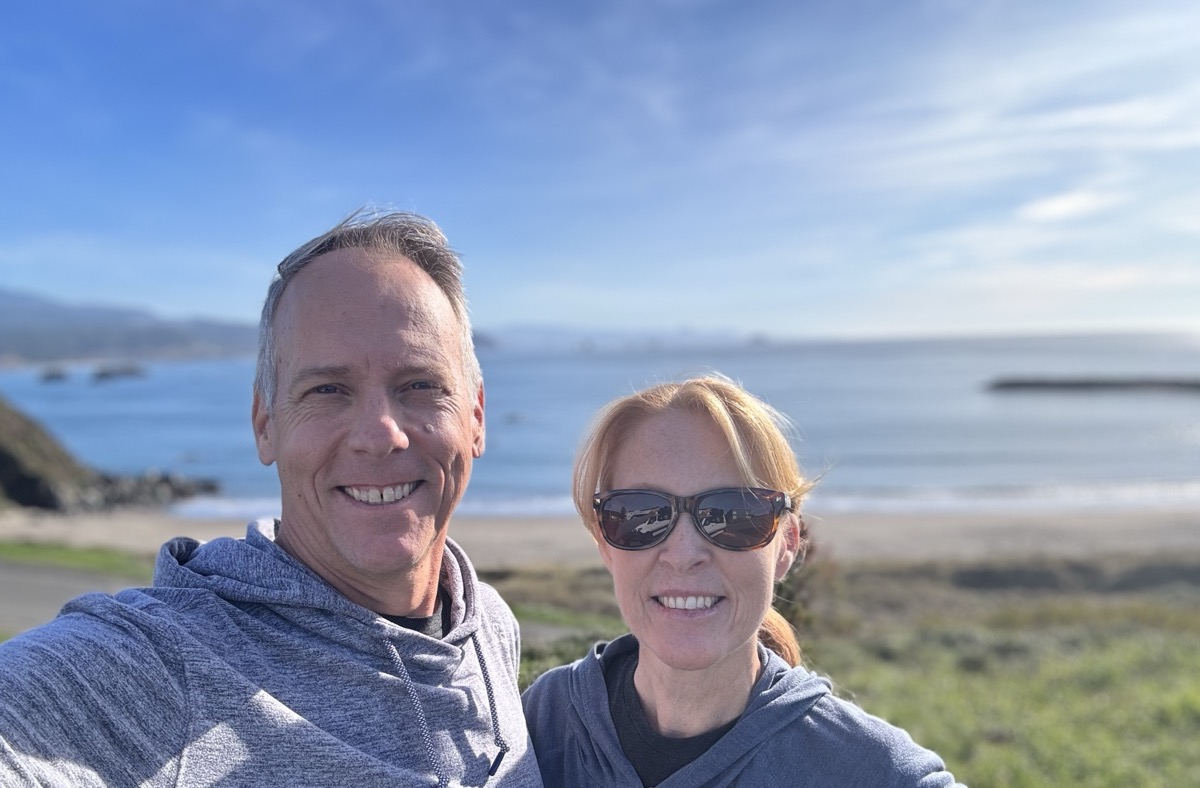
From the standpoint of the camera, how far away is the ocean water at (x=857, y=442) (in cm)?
3152

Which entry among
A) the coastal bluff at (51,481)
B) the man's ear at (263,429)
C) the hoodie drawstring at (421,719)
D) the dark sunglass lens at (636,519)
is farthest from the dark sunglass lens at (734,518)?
the coastal bluff at (51,481)

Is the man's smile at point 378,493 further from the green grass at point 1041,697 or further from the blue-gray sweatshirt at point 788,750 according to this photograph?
the green grass at point 1041,697

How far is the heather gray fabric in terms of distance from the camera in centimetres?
175

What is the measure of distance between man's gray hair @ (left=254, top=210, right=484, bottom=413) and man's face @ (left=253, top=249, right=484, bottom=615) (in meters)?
0.04

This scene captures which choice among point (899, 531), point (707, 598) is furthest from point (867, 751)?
point (899, 531)

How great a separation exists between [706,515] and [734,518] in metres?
0.07

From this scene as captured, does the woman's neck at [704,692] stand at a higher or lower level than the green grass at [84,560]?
higher

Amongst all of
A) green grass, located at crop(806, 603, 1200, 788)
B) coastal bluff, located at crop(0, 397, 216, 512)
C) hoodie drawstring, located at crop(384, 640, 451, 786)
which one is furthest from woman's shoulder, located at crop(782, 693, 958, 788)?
coastal bluff, located at crop(0, 397, 216, 512)

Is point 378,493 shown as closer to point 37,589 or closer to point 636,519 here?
point 636,519

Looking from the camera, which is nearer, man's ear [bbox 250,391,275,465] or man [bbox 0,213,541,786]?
man [bbox 0,213,541,786]

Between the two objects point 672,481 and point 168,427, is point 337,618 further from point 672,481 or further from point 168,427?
point 168,427

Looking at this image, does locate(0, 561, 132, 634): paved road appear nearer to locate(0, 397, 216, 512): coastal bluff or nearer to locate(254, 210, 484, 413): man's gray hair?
locate(254, 210, 484, 413): man's gray hair

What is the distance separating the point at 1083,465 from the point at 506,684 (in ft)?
158

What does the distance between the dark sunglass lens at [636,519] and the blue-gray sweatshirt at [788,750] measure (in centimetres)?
50
